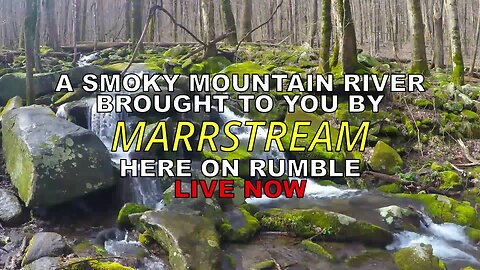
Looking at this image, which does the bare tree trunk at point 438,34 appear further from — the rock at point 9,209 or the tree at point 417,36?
the rock at point 9,209

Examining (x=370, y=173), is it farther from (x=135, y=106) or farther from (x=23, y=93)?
(x=23, y=93)

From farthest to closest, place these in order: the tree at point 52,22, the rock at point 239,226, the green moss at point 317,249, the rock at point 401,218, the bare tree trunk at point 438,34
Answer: the tree at point 52,22 → the bare tree trunk at point 438,34 → the rock at point 401,218 → the rock at point 239,226 → the green moss at point 317,249

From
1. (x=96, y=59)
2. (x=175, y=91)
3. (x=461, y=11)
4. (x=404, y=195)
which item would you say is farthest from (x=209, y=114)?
(x=461, y=11)

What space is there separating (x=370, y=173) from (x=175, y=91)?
16.5 feet

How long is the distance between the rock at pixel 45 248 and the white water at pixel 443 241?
14.7 ft

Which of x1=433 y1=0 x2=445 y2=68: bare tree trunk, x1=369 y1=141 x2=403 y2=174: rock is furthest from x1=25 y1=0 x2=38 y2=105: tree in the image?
x1=433 y1=0 x2=445 y2=68: bare tree trunk

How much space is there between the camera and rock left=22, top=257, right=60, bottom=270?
5.28 m

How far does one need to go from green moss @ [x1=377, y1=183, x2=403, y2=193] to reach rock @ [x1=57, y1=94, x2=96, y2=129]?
6539 millimetres

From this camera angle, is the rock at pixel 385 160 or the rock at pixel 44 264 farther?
the rock at pixel 385 160

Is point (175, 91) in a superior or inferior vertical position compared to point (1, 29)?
inferior

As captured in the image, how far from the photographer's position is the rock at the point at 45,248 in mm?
5750

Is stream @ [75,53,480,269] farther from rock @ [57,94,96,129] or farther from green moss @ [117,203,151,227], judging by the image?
green moss @ [117,203,151,227]

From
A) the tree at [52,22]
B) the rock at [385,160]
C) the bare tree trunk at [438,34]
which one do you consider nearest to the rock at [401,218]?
the rock at [385,160]

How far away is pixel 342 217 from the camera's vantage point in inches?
271
